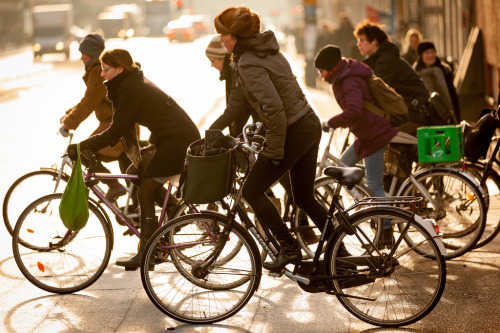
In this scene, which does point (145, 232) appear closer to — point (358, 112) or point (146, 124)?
point (146, 124)

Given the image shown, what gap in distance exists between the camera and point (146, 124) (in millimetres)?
6625

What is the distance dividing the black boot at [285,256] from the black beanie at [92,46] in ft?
10.0

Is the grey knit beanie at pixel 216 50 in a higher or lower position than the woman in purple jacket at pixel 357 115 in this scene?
higher

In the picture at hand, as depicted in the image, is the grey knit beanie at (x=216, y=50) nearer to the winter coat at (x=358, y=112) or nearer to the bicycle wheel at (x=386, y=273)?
the winter coat at (x=358, y=112)

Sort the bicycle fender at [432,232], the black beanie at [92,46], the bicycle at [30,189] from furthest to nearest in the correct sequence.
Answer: the black beanie at [92,46], the bicycle at [30,189], the bicycle fender at [432,232]

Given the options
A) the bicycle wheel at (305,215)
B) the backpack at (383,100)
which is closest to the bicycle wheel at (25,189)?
the bicycle wheel at (305,215)

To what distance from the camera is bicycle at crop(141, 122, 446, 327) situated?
5.36 m

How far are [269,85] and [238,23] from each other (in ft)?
1.29

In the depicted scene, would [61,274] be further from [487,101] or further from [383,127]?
[487,101]

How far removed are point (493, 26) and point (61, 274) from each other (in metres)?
9.61

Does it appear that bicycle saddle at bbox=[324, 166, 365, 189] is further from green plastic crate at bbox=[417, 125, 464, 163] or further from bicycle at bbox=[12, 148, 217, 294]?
green plastic crate at bbox=[417, 125, 464, 163]

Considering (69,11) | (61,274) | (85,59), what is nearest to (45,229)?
(61,274)

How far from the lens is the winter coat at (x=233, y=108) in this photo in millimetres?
6872

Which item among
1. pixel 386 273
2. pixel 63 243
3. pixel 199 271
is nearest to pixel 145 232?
pixel 63 243
